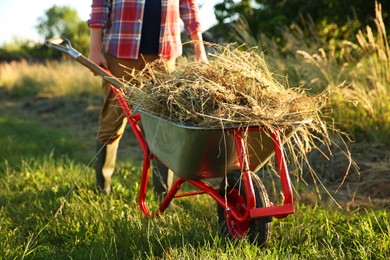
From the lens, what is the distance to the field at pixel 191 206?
2.61 m

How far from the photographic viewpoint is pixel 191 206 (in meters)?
3.61

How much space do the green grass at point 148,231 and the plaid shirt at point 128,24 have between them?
0.98 meters

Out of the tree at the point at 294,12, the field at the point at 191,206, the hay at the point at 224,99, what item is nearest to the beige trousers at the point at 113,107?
the field at the point at 191,206

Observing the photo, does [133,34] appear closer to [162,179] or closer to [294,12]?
[162,179]

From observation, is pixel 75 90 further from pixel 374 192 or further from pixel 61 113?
pixel 374 192

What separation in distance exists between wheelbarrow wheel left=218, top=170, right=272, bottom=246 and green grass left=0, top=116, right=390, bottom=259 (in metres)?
0.06

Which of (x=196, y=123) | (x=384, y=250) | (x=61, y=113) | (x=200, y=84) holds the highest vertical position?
(x=200, y=84)

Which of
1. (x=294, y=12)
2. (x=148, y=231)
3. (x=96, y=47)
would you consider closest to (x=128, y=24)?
(x=96, y=47)

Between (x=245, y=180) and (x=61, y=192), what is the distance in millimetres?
1901

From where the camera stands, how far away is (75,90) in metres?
12.6

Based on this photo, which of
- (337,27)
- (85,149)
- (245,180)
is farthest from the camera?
(337,27)

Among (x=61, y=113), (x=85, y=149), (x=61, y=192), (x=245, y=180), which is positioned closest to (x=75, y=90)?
(x=61, y=113)

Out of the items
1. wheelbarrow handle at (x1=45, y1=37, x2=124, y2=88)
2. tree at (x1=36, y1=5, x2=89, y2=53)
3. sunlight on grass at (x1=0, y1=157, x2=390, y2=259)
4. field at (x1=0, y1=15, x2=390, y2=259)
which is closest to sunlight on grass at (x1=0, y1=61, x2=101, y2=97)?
field at (x1=0, y1=15, x2=390, y2=259)

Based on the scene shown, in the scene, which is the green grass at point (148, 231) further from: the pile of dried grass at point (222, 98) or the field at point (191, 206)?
the pile of dried grass at point (222, 98)
